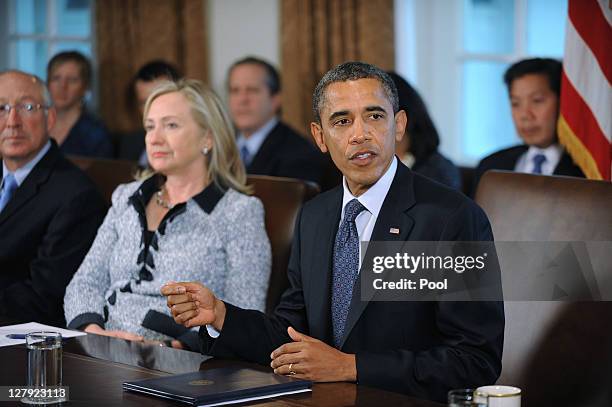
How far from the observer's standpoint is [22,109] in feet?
12.8

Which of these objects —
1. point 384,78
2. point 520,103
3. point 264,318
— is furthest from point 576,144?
point 264,318

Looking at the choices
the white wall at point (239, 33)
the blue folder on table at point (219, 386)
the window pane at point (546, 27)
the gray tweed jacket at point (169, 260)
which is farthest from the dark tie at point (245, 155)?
the blue folder on table at point (219, 386)

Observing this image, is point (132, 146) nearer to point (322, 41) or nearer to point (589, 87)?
point (322, 41)

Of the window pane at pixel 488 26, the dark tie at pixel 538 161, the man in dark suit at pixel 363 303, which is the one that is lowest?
the man in dark suit at pixel 363 303

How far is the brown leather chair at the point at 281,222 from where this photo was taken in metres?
3.40

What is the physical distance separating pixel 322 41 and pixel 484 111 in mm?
944

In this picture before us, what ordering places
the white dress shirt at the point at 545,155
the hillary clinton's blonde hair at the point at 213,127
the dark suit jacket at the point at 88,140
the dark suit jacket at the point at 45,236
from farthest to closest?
the dark suit jacket at the point at 88,140
the white dress shirt at the point at 545,155
the dark suit jacket at the point at 45,236
the hillary clinton's blonde hair at the point at 213,127

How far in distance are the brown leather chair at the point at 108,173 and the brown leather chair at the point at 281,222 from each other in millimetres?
929

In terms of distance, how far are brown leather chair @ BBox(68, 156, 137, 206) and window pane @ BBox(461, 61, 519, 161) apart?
6.98 ft

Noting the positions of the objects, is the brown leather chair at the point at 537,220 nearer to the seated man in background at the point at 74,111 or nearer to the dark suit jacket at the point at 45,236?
the dark suit jacket at the point at 45,236

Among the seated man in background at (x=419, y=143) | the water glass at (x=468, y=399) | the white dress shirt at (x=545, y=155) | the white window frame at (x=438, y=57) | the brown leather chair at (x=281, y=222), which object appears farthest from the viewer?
the white window frame at (x=438, y=57)

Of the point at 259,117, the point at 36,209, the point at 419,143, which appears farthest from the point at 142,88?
the point at 36,209

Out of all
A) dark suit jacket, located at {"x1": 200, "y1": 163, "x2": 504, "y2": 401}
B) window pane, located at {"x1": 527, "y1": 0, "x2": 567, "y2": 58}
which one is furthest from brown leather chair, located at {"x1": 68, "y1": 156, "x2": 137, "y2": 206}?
window pane, located at {"x1": 527, "y1": 0, "x2": 567, "y2": 58}

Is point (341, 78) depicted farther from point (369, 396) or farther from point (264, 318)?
point (369, 396)
